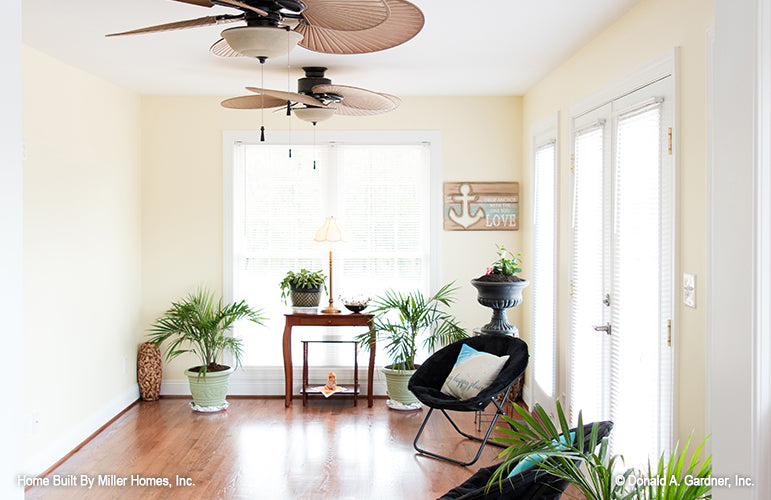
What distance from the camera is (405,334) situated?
5492 mm

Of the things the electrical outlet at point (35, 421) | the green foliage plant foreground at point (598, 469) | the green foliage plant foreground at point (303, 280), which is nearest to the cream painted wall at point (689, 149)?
the green foliage plant foreground at point (598, 469)

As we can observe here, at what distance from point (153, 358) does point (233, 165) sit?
6.02 ft

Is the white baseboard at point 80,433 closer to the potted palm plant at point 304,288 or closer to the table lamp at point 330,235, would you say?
the potted palm plant at point 304,288

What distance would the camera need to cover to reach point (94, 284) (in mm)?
4844

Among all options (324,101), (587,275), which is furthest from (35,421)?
(587,275)

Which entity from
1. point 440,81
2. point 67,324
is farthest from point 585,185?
point 67,324

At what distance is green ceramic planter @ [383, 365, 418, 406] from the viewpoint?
213 inches

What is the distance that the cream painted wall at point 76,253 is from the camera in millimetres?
4016

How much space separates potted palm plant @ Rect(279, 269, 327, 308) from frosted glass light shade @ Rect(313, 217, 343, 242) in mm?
358

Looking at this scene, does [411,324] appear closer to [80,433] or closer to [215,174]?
[215,174]

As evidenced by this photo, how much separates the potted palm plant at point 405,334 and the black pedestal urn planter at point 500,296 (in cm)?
67

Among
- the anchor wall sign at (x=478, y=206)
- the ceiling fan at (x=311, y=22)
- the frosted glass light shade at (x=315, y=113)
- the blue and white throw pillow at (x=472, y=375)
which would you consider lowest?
the blue and white throw pillow at (x=472, y=375)
